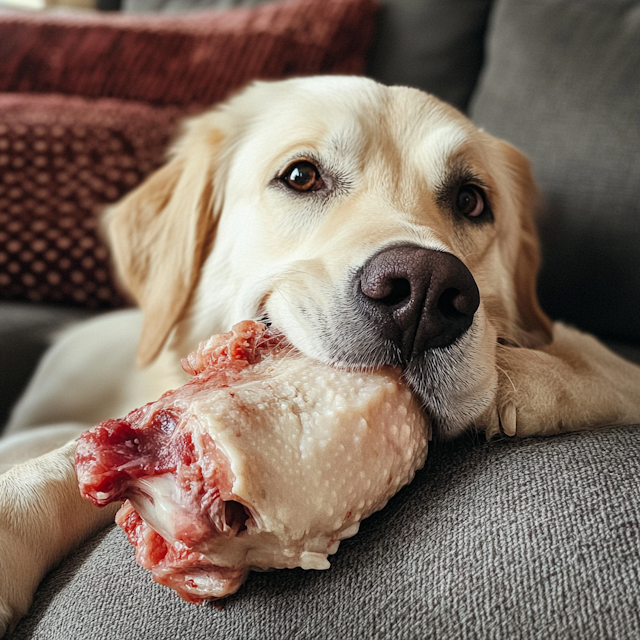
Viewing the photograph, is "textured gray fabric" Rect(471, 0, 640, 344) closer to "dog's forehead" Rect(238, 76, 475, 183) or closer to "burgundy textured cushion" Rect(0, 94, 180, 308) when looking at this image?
"dog's forehead" Rect(238, 76, 475, 183)

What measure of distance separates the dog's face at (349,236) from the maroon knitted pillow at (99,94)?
0.56 m

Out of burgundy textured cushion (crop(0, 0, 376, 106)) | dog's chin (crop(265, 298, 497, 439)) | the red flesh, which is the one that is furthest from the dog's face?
burgundy textured cushion (crop(0, 0, 376, 106))

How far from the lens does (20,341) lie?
193cm

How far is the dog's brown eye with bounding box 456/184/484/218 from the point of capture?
47.1 inches

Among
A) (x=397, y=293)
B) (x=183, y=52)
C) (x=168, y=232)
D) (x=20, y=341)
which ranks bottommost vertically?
(x=20, y=341)

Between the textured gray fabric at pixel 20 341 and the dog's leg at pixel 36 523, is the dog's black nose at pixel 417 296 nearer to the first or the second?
the dog's leg at pixel 36 523

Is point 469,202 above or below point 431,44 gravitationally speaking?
below

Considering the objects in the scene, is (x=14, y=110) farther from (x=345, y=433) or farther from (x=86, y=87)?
(x=345, y=433)

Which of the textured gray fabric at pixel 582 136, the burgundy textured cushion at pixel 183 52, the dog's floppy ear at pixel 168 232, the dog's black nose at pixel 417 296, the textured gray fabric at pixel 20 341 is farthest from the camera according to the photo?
the burgundy textured cushion at pixel 183 52

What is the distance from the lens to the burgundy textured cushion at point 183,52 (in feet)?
6.61

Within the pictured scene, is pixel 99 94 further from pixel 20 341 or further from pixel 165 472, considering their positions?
pixel 165 472

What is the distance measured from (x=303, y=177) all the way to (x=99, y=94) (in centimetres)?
131

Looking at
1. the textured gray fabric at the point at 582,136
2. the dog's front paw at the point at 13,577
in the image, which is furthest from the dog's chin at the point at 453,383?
the textured gray fabric at the point at 582,136

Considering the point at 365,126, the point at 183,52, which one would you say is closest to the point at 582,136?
the point at 365,126
